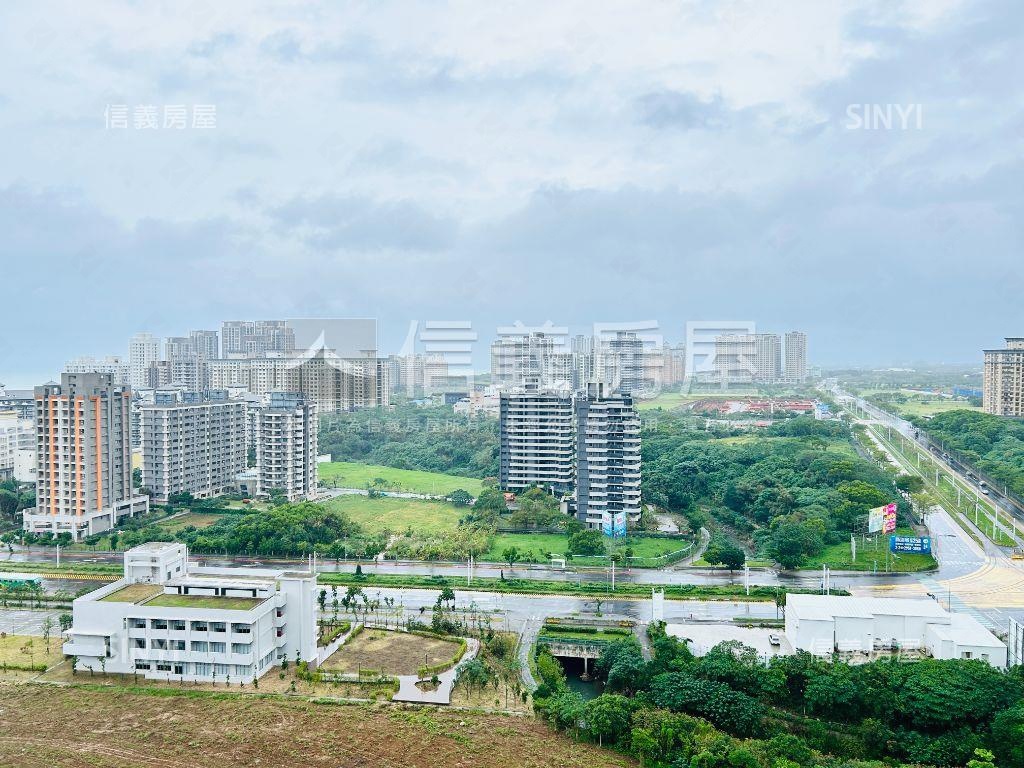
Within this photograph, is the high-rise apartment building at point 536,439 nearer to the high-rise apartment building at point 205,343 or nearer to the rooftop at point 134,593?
the rooftop at point 134,593

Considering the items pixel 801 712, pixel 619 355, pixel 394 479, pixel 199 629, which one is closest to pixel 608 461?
pixel 394 479

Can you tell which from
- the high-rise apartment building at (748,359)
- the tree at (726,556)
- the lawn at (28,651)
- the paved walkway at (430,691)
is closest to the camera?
the paved walkway at (430,691)

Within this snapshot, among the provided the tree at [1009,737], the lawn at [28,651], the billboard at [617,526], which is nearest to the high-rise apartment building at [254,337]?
the billboard at [617,526]

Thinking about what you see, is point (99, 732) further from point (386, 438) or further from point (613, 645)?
point (386, 438)

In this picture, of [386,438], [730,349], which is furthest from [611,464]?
[730,349]

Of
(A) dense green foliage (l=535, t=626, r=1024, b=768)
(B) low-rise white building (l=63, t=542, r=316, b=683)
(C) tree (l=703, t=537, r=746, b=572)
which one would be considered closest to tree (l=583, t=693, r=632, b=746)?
(A) dense green foliage (l=535, t=626, r=1024, b=768)

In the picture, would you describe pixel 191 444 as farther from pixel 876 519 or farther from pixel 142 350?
pixel 142 350
